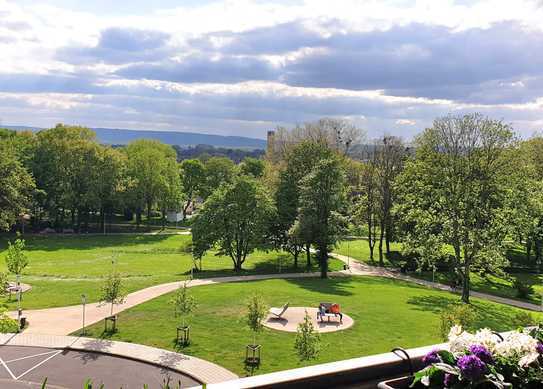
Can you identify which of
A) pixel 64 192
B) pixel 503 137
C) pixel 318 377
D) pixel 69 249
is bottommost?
pixel 69 249

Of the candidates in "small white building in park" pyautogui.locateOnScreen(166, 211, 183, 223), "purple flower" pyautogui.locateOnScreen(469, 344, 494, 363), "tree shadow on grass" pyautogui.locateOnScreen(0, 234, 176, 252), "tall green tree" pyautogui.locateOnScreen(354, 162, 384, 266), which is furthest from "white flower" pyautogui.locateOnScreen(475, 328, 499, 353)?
"small white building in park" pyautogui.locateOnScreen(166, 211, 183, 223)

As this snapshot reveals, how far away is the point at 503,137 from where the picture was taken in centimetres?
3478

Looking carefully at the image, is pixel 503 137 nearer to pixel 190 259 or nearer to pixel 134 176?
pixel 190 259

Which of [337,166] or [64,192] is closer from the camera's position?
[337,166]

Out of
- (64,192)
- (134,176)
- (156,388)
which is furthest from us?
(134,176)

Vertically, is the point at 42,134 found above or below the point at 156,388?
above

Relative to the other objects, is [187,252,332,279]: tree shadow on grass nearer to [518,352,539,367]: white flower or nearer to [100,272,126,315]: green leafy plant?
[100,272,126,315]: green leafy plant

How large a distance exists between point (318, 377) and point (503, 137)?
35493mm

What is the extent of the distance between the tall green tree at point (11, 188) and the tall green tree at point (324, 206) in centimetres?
3572

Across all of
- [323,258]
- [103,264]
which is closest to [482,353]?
[323,258]

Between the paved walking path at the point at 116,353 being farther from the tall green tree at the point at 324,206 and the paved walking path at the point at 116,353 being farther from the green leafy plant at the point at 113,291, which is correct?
the tall green tree at the point at 324,206

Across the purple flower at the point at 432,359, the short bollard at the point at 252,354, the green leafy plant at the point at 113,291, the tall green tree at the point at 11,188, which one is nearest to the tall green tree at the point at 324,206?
the green leafy plant at the point at 113,291

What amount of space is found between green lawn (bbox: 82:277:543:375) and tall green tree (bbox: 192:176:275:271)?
22.7 ft

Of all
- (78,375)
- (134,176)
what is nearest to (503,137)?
(78,375)
